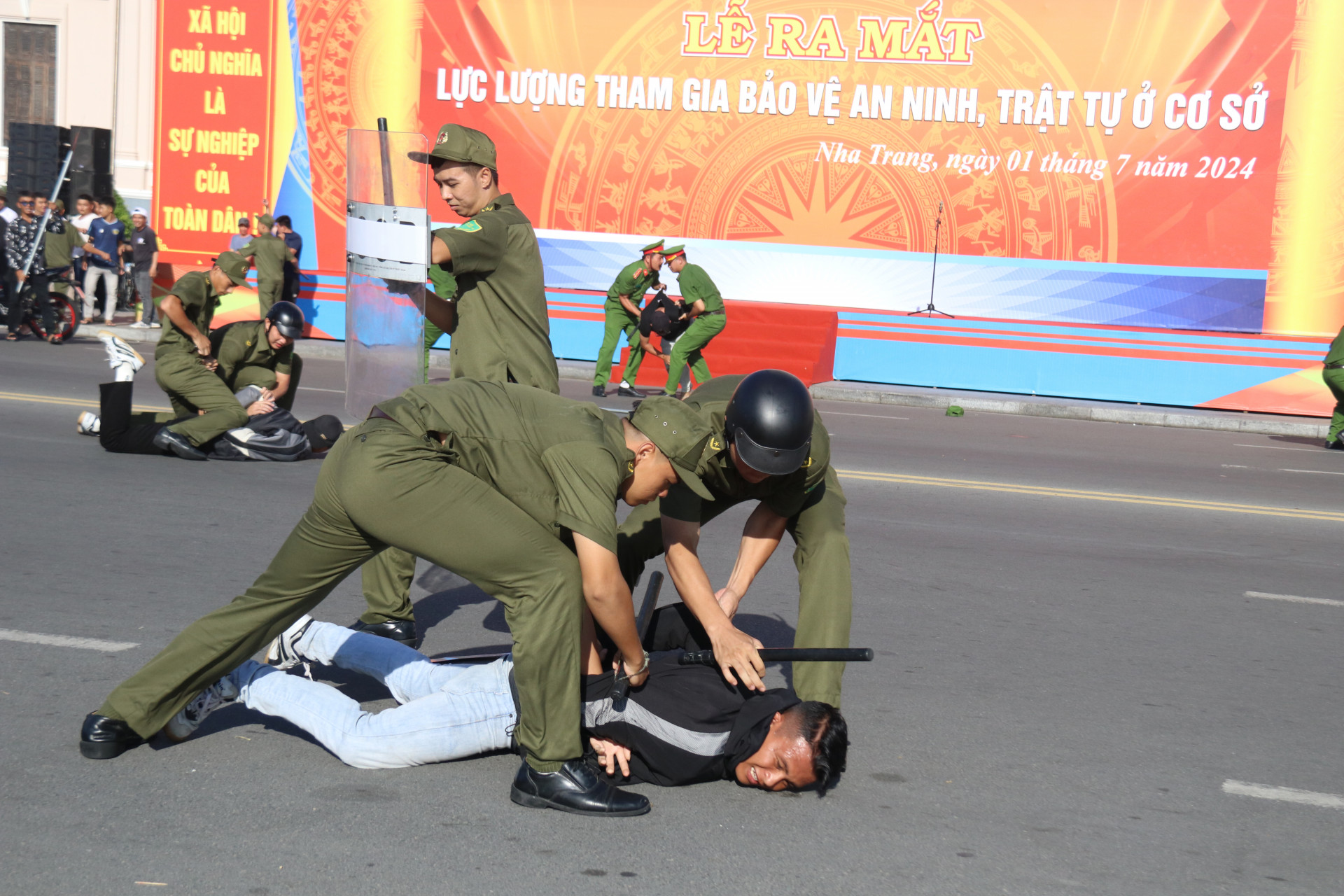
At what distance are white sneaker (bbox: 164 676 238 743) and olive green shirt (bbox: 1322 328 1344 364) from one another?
1327cm

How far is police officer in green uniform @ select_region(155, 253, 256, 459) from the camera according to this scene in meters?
9.48

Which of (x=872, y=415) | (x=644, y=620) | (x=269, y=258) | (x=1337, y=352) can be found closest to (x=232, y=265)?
(x=644, y=620)

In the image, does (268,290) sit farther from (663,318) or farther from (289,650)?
(289,650)

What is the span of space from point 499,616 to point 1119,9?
704 inches

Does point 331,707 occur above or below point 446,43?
below

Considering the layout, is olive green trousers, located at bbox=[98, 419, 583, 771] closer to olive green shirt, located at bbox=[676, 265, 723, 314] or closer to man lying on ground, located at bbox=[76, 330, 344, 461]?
man lying on ground, located at bbox=[76, 330, 344, 461]

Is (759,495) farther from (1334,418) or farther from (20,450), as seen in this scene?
(1334,418)

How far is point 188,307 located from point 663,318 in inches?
280

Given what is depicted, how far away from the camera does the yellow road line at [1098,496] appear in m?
9.71

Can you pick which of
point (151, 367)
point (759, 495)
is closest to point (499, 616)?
point (759, 495)

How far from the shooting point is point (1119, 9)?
20.3 metres

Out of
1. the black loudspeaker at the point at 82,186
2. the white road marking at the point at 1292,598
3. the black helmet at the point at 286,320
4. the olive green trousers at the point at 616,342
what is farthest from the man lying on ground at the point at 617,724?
the black loudspeaker at the point at 82,186

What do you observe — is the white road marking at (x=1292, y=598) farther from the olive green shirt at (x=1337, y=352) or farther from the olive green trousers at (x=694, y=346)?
the olive green trousers at (x=694, y=346)

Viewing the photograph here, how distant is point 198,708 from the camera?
413cm
